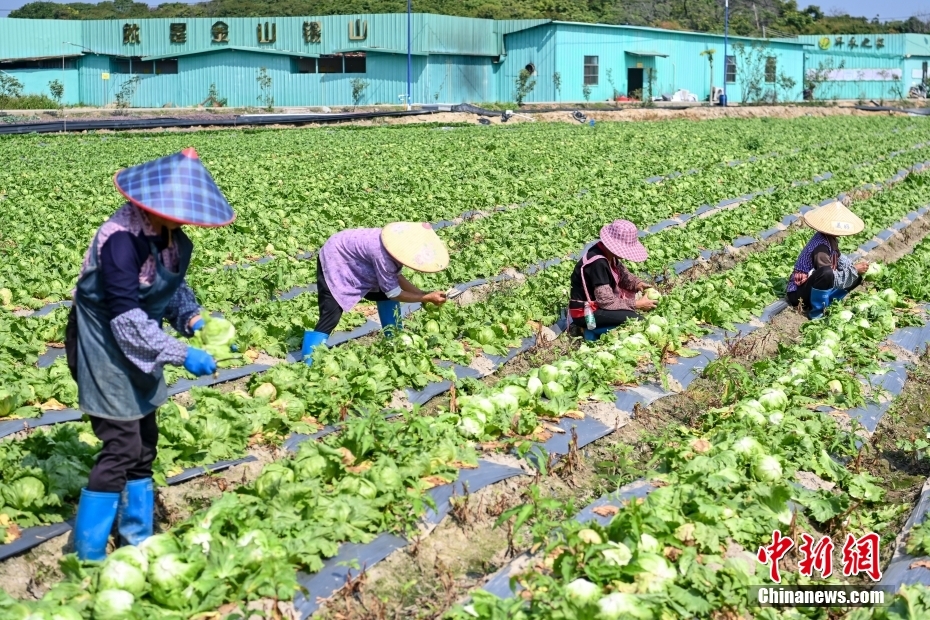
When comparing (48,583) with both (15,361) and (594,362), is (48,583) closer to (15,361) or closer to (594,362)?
(15,361)

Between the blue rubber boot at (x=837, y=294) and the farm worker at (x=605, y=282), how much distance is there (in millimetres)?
2082

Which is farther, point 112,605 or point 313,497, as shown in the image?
point 313,497

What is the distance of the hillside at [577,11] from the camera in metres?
58.7

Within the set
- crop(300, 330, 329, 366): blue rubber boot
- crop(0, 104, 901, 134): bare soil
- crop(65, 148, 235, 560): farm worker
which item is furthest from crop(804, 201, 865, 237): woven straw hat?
crop(0, 104, 901, 134): bare soil

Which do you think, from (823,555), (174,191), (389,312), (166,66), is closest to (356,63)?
(166,66)

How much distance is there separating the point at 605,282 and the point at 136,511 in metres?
4.31

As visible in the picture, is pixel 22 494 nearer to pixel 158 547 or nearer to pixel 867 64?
pixel 158 547

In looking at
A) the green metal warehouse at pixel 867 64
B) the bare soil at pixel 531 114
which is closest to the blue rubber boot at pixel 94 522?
the bare soil at pixel 531 114

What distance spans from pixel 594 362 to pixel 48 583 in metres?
3.42

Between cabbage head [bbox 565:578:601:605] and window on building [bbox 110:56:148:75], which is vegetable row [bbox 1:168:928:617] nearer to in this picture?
cabbage head [bbox 565:578:601:605]

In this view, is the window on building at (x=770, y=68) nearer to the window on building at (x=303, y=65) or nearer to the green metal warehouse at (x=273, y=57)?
the green metal warehouse at (x=273, y=57)

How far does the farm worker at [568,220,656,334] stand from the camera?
7305mm

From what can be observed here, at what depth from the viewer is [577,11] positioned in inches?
2530

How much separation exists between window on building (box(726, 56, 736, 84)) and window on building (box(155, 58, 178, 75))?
30.3 metres
